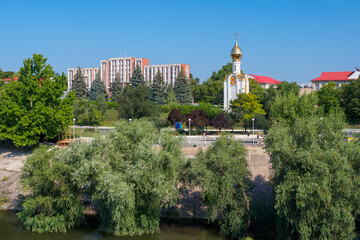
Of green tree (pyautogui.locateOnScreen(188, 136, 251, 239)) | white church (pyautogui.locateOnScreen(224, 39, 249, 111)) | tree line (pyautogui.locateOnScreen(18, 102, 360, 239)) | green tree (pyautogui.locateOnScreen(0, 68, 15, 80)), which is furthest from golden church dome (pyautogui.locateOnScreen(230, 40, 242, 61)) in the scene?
green tree (pyautogui.locateOnScreen(0, 68, 15, 80))

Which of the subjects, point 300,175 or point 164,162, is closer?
point 300,175

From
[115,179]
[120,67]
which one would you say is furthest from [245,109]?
[120,67]

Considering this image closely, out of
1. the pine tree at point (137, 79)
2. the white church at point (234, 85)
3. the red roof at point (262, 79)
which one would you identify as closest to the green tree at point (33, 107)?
the white church at point (234, 85)

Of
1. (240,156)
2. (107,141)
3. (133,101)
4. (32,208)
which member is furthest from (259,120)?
(32,208)

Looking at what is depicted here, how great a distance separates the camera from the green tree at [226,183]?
18.5 metres

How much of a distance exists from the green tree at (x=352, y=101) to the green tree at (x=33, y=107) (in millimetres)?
32623

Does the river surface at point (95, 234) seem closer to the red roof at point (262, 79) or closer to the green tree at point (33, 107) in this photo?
the green tree at point (33, 107)

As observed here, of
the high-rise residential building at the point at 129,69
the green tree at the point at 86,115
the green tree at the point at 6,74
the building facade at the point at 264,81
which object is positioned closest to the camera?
the green tree at the point at 86,115

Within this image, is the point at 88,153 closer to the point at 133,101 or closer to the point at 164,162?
the point at 164,162

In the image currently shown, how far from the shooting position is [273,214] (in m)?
19.0

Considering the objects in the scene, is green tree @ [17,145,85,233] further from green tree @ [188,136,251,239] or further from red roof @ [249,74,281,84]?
red roof @ [249,74,281,84]

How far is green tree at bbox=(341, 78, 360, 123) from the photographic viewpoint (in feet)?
148

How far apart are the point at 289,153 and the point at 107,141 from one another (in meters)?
8.91

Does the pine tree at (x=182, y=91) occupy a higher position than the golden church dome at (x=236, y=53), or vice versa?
the golden church dome at (x=236, y=53)
